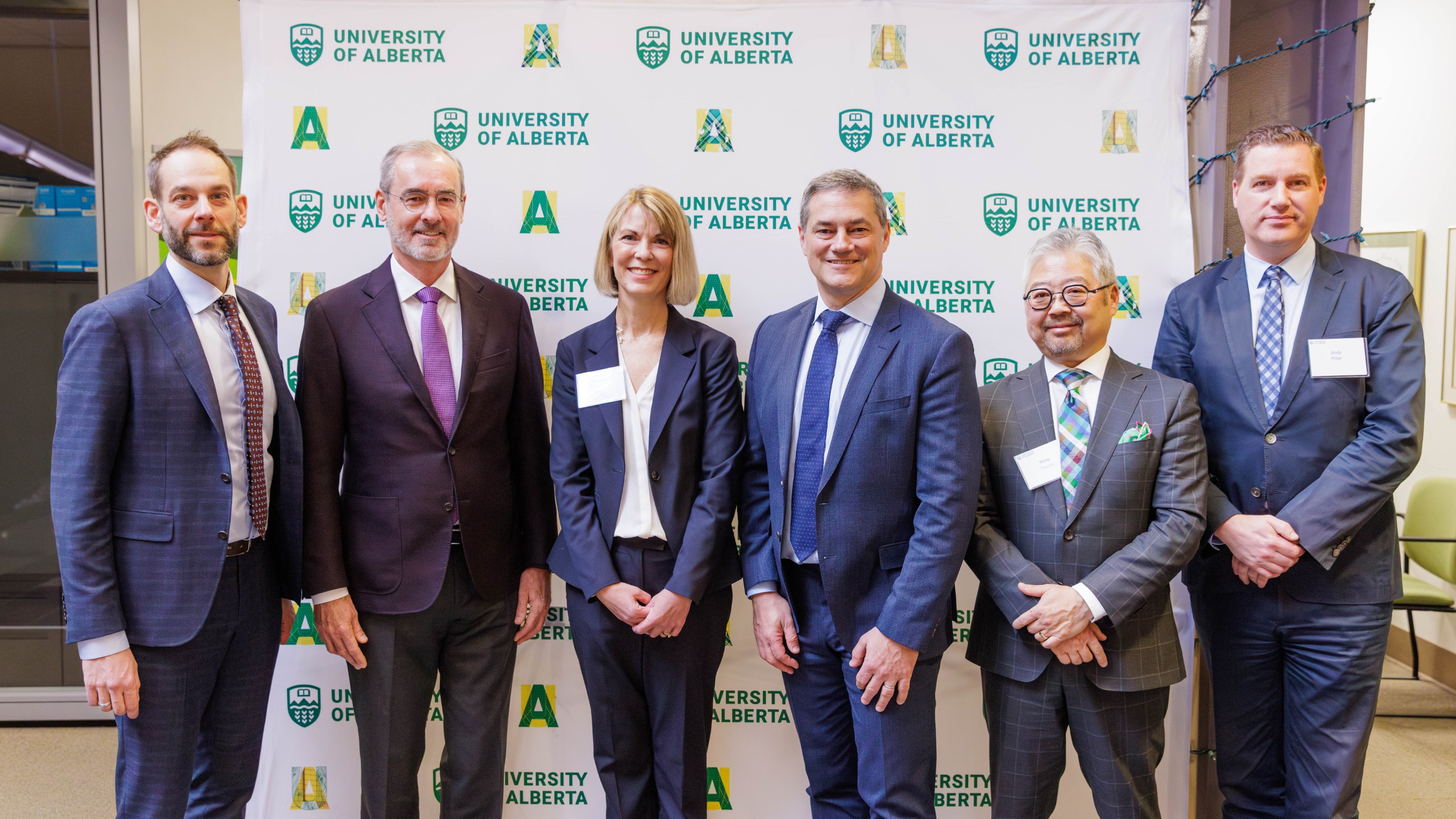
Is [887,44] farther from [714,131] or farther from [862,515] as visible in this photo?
[862,515]

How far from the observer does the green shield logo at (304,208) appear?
269cm

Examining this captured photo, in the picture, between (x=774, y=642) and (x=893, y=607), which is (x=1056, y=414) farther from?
(x=774, y=642)

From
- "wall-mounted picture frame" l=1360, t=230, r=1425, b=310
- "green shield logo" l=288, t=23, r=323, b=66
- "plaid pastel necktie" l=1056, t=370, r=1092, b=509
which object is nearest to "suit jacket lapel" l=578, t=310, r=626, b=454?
"plaid pastel necktie" l=1056, t=370, r=1092, b=509

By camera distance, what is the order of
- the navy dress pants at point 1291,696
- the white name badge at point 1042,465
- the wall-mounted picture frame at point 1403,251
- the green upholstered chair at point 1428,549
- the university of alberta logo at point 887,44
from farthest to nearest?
the wall-mounted picture frame at point 1403,251 < the green upholstered chair at point 1428,549 < the university of alberta logo at point 887,44 < the navy dress pants at point 1291,696 < the white name badge at point 1042,465

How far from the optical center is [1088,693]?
6.28 ft

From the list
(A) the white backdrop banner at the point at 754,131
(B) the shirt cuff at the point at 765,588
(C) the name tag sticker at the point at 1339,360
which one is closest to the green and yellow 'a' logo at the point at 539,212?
(A) the white backdrop banner at the point at 754,131

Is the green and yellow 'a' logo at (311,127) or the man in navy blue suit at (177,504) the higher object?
the green and yellow 'a' logo at (311,127)

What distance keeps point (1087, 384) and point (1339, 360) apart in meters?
0.68

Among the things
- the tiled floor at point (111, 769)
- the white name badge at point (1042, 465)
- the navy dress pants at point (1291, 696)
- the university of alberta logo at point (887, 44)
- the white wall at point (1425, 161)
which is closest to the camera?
the white name badge at point (1042, 465)

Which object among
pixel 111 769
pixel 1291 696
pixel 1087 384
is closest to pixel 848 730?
pixel 1087 384

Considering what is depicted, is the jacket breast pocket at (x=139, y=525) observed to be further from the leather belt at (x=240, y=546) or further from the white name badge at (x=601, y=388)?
the white name badge at (x=601, y=388)

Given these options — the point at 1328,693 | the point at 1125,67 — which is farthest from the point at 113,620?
the point at 1125,67

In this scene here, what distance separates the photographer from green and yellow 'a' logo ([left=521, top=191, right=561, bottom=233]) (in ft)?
8.82

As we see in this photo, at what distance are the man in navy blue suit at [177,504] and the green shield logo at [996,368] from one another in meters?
2.09
